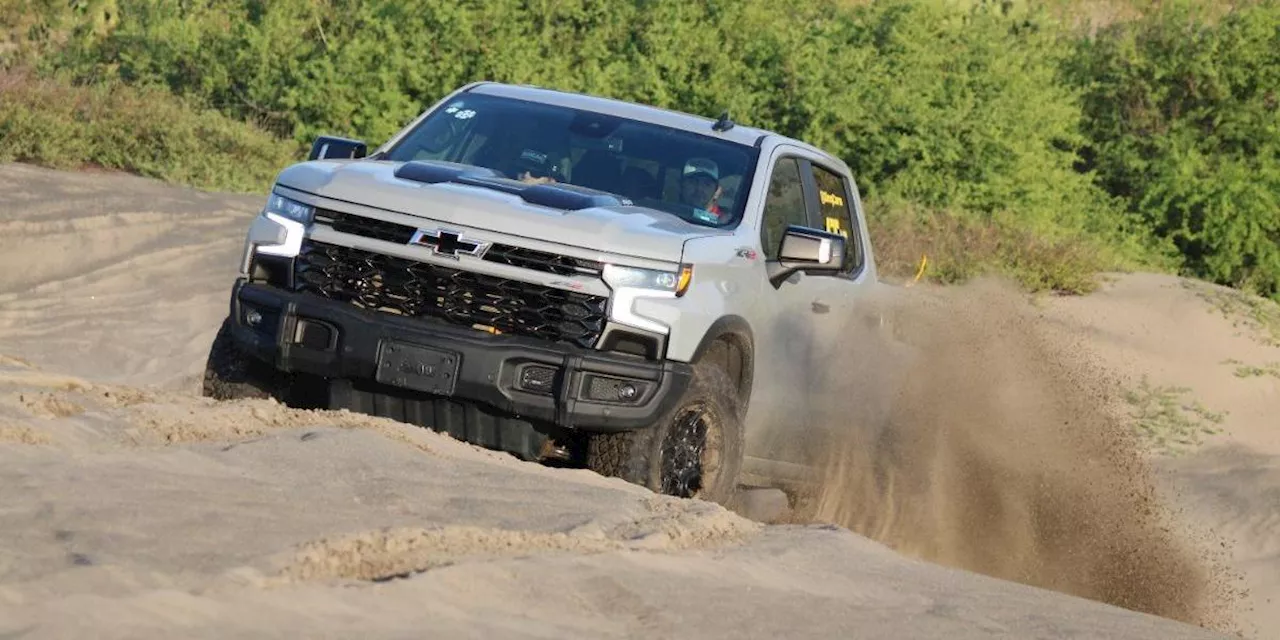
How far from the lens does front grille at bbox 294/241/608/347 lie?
755cm

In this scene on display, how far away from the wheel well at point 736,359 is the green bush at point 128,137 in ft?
32.7

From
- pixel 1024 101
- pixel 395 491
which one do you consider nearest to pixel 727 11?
pixel 1024 101

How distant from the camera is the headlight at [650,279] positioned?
7.53m

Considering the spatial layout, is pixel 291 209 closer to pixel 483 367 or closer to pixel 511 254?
pixel 511 254

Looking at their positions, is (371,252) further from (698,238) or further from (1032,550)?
(1032,550)

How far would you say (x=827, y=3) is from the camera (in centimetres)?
2694

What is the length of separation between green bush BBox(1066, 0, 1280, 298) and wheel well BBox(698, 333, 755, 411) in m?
12.7

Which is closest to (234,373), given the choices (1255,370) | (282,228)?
(282,228)

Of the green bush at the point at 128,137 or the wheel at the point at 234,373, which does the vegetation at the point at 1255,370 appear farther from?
the wheel at the point at 234,373

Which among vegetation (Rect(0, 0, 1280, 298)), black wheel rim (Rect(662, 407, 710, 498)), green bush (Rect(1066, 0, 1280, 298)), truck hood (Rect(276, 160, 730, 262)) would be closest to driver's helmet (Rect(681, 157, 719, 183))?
truck hood (Rect(276, 160, 730, 262))

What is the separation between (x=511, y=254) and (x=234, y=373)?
1307 mm

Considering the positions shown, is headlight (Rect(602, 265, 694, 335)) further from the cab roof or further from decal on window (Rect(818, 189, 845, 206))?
decal on window (Rect(818, 189, 845, 206))

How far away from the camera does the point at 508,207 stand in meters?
7.66

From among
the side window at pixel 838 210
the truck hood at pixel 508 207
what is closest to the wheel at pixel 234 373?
the truck hood at pixel 508 207
